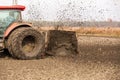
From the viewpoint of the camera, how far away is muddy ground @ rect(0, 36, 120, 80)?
30.0 feet

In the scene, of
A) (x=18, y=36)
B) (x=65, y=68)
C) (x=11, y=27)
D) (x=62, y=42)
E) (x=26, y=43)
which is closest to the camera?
(x=65, y=68)

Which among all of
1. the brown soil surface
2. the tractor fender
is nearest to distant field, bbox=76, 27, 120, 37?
the brown soil surface

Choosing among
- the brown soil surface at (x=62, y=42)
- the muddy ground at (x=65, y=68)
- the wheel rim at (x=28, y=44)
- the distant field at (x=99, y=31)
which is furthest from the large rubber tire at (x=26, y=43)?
the distant field at (x=99, y=31)

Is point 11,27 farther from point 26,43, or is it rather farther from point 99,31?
point 99,31

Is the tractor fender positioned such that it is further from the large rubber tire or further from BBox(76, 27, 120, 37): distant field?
BBox(76, 27, 120, 37): distant field

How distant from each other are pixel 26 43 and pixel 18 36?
56 centimetres

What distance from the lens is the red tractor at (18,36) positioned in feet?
38.7

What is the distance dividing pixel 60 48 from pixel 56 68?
2782mm

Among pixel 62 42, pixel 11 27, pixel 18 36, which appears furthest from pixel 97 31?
pixel 18 36

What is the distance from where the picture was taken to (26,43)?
40.4ft

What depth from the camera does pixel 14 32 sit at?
11969 mm

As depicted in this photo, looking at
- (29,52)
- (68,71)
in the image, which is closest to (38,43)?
(29,52)

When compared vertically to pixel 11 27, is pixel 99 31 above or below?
below

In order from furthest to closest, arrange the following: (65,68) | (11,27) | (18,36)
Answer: (11,27), (18,36), (65,68)
